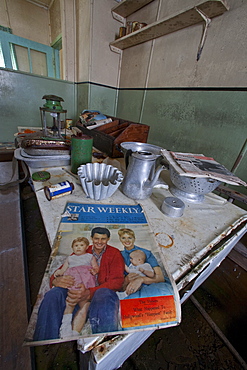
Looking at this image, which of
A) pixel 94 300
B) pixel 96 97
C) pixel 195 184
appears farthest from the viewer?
pixel 96 97

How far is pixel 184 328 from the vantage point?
2.95 feet

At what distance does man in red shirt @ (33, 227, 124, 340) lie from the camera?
0.26 m

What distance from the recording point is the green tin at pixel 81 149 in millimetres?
696

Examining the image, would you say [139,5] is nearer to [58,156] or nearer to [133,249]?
[58,156]

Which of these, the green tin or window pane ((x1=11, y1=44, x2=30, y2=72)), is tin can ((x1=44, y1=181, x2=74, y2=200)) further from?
window pane ((x1=11, y1=44, x2=30, y2=72))

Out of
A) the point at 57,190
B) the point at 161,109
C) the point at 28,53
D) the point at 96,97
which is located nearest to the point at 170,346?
the point at 57,190

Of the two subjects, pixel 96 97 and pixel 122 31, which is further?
pixel 96 97

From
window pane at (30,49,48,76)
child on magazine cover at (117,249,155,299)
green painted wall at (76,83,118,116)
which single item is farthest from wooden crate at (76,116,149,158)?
window pane at (30,49,48,76)

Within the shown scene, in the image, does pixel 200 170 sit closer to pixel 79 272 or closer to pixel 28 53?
pixel 79 272

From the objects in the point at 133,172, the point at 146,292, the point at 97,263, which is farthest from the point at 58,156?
the point at 146,292

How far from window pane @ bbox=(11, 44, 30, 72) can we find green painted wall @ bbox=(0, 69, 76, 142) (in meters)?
1.64

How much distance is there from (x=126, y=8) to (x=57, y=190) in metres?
2.46

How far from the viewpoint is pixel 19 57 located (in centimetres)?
283

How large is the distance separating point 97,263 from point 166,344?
0.86 m
